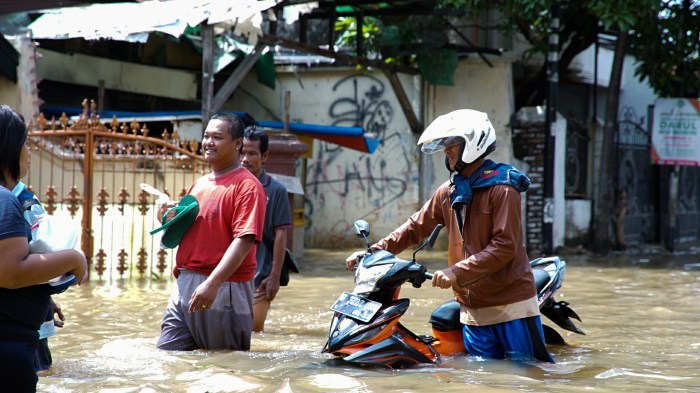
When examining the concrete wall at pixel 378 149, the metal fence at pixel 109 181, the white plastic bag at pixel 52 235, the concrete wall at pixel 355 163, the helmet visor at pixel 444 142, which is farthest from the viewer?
the concrete wall at pixel 355 163

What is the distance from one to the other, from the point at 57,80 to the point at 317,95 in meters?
5.05

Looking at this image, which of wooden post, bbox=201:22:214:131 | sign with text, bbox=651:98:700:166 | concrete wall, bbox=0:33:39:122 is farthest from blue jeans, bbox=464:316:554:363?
sign with text, bbox=651:98:700:166

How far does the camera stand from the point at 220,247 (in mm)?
5098

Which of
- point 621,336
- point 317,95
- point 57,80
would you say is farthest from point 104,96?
point 621,336

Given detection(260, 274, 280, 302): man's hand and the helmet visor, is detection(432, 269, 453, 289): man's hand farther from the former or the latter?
detection(260, 274, 280, 302): man's hand

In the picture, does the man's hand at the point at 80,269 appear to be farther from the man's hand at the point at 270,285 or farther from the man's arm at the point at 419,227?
the man's hand at the point at 270,285

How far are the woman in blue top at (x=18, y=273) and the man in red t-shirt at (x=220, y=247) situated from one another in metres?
1.72

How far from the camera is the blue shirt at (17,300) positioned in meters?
3.05

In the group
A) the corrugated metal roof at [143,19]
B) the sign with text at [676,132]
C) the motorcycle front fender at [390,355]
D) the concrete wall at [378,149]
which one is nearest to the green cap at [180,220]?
the motorcycle front fender at [390,355]

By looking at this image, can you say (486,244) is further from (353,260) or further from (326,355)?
(326,355)

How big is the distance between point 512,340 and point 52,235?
8.94 feet

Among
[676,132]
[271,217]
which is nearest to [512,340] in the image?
[271,217]

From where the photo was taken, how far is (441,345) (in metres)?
5.34

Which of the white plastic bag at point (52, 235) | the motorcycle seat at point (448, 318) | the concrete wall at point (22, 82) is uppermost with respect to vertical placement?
the concrete wall at point (22, 82)
